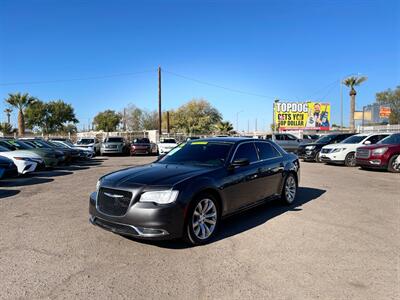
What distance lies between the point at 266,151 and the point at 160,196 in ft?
10.5

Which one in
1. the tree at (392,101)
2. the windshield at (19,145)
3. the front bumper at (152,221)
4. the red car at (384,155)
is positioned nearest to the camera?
the front bumper at (152,221)

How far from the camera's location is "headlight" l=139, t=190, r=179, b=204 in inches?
180

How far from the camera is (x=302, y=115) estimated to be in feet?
151

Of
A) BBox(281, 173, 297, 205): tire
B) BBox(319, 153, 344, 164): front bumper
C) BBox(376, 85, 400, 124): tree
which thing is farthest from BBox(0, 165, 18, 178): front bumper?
BBox(376, 85, 400, 124): tree

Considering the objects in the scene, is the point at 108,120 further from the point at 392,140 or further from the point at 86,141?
the point at 392,140

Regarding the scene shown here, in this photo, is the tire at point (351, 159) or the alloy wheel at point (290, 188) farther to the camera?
the tire at point (351, 159)

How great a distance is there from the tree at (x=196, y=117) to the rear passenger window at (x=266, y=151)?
69.8 meters

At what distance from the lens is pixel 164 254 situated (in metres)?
4.59

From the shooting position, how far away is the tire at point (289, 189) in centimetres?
737

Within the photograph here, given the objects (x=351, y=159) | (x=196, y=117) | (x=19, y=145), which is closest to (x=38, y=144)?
(x=19, y=145)

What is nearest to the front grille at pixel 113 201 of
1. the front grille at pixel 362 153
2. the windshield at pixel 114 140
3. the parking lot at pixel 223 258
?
the parking lot at pixel 223 258

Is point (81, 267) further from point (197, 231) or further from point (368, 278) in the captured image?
point (368, 278)

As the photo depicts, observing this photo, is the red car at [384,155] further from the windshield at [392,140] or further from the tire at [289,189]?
the tire at [289,189]

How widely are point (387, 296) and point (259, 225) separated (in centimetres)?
261
